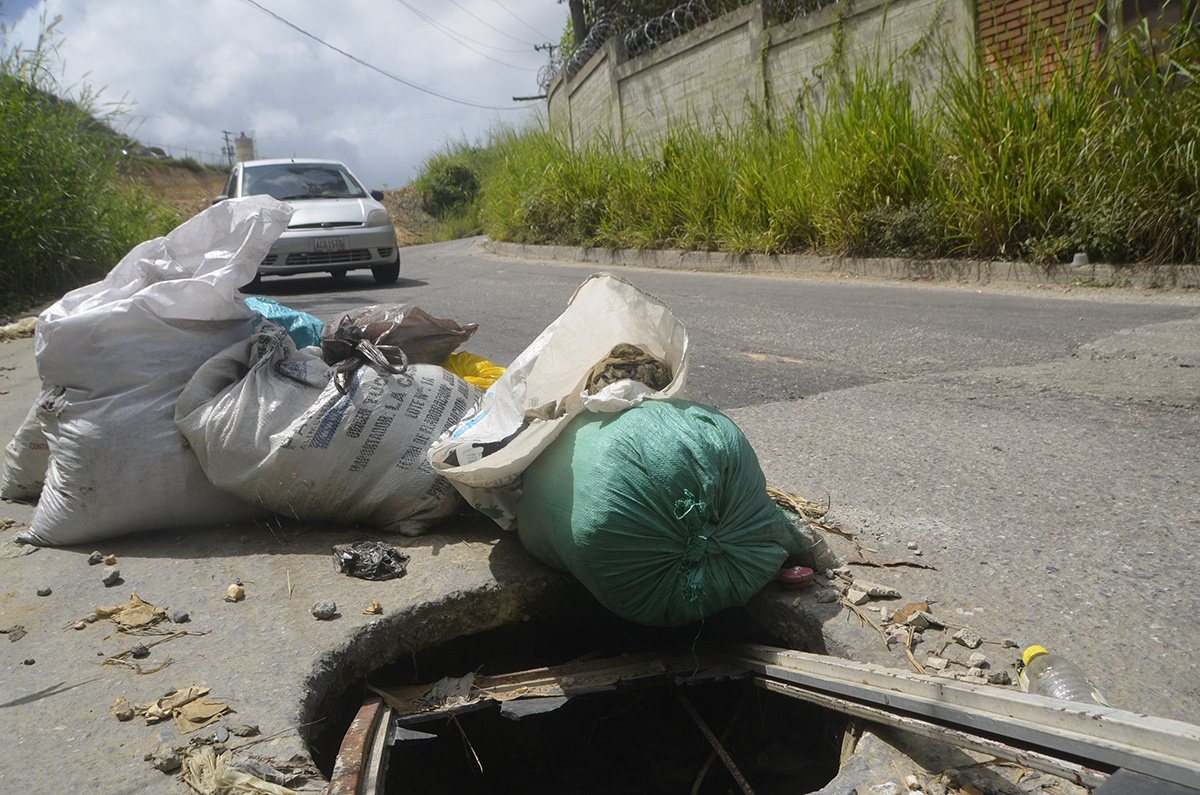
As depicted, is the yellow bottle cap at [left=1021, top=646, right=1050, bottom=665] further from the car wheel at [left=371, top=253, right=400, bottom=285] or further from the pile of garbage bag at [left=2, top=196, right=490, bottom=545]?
the car wheel at [left=371, top=253, right=400, bottom=285]

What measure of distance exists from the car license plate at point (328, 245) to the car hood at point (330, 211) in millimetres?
208

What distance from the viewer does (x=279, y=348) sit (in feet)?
8.07

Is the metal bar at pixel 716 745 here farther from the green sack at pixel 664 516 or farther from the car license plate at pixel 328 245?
the car license plate at pixel 328 245

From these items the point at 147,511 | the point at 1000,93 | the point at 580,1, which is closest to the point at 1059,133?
the point at 1000,93

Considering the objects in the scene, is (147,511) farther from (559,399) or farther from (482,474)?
(559,399)

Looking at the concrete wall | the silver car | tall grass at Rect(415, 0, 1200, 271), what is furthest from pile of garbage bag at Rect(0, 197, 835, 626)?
the concrete wall

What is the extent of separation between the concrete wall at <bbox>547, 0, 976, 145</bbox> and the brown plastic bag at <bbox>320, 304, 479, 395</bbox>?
6852mm

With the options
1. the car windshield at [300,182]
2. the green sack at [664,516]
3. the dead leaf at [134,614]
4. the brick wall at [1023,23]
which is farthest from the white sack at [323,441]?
the brick wall at [1023,23]

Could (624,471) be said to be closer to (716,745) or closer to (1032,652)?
(716,745)

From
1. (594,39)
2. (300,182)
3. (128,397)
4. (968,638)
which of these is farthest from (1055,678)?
(594,39)

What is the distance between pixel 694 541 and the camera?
167cm

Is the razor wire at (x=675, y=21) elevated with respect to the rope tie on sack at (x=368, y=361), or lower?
elevated

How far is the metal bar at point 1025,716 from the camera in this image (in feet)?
3.54

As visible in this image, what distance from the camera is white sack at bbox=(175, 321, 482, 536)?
2.24 m
